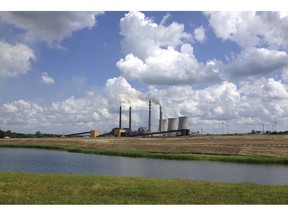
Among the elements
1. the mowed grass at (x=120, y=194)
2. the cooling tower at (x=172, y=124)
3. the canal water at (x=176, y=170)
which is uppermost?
the cooling tower at (x=172, y=124)

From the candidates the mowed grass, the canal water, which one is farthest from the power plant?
the mowed grass

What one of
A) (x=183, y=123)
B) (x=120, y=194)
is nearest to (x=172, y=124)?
(x=183, y=123)

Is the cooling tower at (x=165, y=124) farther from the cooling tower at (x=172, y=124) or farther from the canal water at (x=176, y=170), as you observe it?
the canal water at (x=176, y=170)

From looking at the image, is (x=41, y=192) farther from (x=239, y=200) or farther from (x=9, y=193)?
(x=239, y=200)

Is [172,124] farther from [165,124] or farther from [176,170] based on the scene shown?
[176,170]

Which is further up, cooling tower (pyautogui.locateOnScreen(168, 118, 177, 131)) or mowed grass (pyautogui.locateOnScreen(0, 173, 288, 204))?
cooling tower (pyautogui.locateOnScreen(168, 118, 177, 131))

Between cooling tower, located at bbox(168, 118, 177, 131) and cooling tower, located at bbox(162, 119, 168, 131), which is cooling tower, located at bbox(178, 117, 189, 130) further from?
cooling tower, located at bbox(162, 119, 168, 131)

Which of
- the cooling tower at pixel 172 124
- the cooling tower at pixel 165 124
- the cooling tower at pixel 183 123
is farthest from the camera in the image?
the cooling tower at pixel 165 124

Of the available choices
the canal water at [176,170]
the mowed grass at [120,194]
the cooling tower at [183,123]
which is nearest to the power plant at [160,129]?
the cooling tower at [183,123]

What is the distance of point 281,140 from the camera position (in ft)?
273

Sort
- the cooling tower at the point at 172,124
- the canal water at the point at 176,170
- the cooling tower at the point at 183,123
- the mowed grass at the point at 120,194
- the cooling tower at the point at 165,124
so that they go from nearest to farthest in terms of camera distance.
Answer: the mowed grass at the point at 120,194 → the canal water at the point at 176,170 → the cooling tower at the point at 183,123 → the cooling tower at the point at 172,124 → the cooling tower at the point at 165,124

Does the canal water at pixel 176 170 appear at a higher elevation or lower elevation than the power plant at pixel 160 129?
lower

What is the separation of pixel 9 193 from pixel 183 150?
236ft

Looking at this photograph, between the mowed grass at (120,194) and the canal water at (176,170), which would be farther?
the canal water at (176,170)
